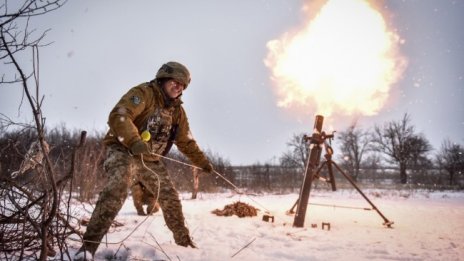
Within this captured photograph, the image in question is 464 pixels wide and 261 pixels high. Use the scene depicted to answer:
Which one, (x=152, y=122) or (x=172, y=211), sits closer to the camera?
(x=172, y=211)

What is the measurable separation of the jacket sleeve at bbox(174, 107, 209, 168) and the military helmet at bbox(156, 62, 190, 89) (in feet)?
1.71

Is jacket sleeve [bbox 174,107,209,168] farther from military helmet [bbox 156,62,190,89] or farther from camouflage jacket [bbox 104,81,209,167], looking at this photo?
military helmet [bbox 156,62,190,89]

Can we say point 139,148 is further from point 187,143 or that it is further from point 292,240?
point 292,240

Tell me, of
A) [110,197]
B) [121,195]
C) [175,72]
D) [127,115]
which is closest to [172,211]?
[121,195]

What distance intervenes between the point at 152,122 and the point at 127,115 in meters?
0.49

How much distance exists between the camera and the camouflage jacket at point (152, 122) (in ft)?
10.8

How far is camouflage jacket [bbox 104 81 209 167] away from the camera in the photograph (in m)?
3.29

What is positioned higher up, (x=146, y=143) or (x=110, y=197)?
(x=146, y=143)

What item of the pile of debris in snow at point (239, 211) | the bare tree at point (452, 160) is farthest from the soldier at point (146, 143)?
the bare tree at point (452, 160)

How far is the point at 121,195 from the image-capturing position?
10.7 feet

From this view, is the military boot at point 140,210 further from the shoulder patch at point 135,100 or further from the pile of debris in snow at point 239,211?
the shoulder patch at point 135,100

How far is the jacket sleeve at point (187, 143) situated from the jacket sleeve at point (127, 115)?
0.81 metres

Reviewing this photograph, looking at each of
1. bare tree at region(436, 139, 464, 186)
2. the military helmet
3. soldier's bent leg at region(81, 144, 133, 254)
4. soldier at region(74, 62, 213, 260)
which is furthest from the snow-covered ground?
bare tree at region(436, 139, 464, 186)

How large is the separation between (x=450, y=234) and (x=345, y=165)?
44.0 metres
